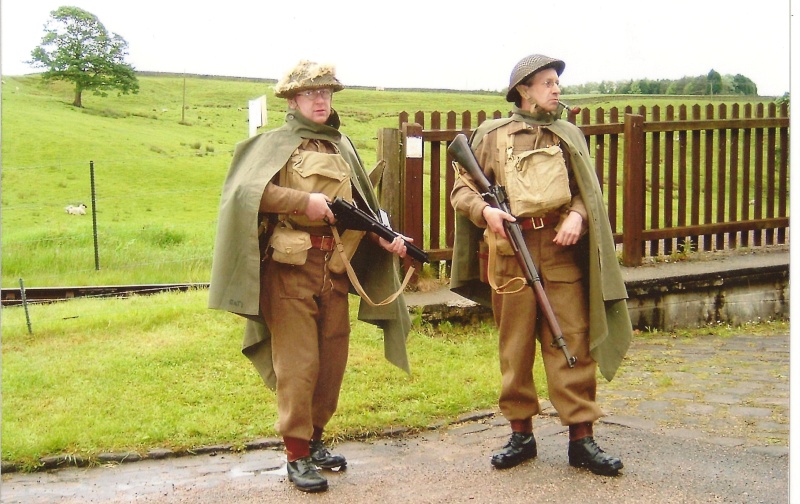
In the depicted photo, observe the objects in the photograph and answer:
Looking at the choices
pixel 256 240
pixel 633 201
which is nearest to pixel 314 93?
pixel 256 240

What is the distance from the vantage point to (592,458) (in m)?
4.98

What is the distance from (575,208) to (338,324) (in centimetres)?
142

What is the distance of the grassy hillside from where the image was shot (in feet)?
41.4

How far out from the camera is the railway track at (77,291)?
1019cm

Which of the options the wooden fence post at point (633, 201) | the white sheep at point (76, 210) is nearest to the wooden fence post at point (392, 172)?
the wooden fence post at point (633, 201)

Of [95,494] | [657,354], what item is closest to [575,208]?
[95,494]

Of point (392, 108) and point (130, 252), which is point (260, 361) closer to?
point (130, 252)

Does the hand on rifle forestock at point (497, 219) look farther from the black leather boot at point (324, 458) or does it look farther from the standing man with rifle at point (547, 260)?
the black leather boot at point (324, 458)

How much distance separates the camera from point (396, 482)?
16.1 feet

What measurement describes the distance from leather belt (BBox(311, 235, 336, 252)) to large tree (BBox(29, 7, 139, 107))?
3.40 meters

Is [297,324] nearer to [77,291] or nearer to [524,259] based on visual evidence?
[524,259]

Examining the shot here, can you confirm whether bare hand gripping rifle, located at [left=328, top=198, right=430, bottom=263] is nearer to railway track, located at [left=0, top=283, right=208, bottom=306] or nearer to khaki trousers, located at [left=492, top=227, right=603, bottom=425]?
khaki trousers, located at [left=492, top=227, right=603, bottom=425]

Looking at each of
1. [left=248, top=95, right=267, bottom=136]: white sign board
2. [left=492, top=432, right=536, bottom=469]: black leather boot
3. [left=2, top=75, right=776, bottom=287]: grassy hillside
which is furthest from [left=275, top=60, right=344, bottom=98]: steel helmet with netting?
[left=2, top=75, right=776, bottom=287]: grassy hillside

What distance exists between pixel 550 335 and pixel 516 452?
2.18 ft
